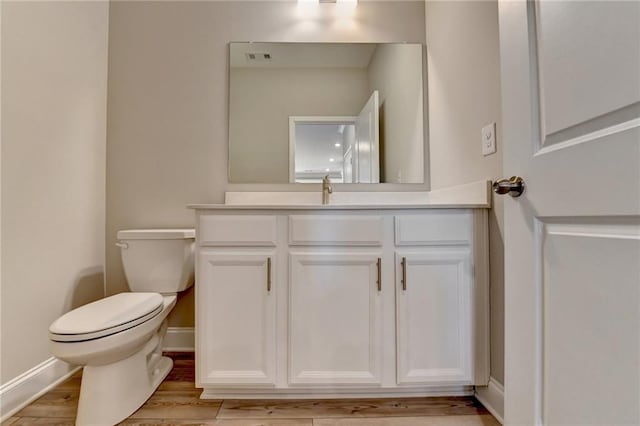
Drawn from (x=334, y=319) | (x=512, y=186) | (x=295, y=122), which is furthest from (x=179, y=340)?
(x=512, y=186)

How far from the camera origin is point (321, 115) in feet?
6.42

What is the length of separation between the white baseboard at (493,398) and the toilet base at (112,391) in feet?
4.80

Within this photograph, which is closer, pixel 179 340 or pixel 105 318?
pixel 105 318

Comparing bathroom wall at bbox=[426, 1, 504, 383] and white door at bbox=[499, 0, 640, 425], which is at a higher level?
bathroom wall at bbox=[426, 1, 504, 383]

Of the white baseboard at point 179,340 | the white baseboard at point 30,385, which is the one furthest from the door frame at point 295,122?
the white baseboard at point 30,385

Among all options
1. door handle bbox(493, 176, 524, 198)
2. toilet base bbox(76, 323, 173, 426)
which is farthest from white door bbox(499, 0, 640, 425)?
toilet base bbox(76, 323, 173, 426)

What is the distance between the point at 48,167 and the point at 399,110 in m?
1.91

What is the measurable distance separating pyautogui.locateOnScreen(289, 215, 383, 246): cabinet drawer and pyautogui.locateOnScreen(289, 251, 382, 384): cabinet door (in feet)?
0.17

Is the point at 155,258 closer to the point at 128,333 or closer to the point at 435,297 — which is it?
the point at 128,333

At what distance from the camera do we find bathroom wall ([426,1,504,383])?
1266 mm

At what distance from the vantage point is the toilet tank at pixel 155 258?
5.36ft

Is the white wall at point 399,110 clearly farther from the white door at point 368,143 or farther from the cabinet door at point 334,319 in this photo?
the cabinet door at point 334,319

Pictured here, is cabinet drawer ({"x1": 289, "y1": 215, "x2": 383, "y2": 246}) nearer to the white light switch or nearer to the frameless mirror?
the white light switch

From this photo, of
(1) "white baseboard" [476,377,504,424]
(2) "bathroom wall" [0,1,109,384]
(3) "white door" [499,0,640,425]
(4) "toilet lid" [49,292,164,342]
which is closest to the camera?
(3) "white door" [499,0,640,425]
